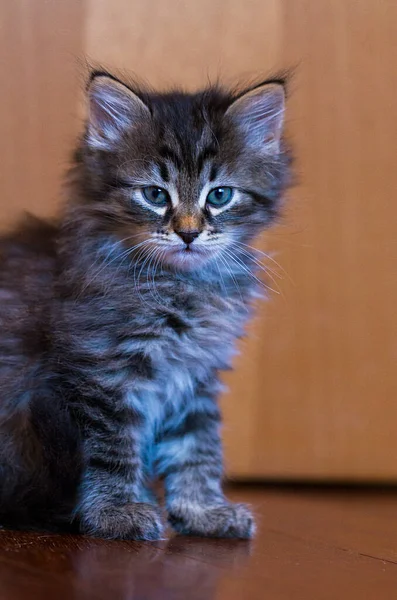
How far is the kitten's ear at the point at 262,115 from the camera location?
1.75 meters

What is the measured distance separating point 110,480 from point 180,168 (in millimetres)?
665

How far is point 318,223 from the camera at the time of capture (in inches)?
97.2

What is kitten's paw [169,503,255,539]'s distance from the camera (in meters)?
1.64

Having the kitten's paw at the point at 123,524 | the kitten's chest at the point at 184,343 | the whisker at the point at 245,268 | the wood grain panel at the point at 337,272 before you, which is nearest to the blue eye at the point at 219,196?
the whisker at the point at 245,268

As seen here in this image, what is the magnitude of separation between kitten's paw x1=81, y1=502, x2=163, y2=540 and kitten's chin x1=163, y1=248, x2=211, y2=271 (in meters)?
0.51

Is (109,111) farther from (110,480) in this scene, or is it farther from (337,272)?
(337,272)

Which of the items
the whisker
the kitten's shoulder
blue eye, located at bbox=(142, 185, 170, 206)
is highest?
blue eye, located at bbox=(142, 185, 170, 206)

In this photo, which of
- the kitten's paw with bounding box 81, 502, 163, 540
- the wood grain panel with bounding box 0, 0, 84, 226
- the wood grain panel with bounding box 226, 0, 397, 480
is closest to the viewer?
the kitten's paw with bounding box 81, 502, 163, 540

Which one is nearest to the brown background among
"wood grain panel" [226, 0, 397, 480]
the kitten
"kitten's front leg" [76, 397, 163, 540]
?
"wood grain panel" [226, 0, 397, 480]

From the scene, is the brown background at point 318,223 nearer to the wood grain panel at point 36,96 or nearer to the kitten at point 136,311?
the wood grain panel at point 36,96

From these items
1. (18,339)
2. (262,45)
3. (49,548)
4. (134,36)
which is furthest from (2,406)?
(262,45)

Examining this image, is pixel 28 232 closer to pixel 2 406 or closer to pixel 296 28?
pixel 2 406

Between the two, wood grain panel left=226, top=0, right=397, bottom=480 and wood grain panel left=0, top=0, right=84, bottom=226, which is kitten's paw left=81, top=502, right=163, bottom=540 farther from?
wood grain panel left=0, top=0, right=84, bottom=226

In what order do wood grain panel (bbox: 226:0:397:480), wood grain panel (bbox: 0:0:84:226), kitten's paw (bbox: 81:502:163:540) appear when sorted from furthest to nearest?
wood grain panel (bbox: 226:0:397:480), wood grain panel (bbox: 0:0:84:226), kitten's paw (bbox: 81:502:163:540)
